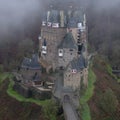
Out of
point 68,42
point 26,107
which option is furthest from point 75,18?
point 26,107

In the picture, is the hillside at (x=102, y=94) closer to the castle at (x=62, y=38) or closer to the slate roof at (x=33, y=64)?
the castle at (x=62, y=38)

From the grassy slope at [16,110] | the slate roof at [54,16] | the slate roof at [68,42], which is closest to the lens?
the grassy slope at [16,110]

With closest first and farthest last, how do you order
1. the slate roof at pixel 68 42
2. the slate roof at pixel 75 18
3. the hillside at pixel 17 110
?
the hillside at pixel 17 110 < the slate roof at pixel 68 42 < the slate roof at pixel 75 18

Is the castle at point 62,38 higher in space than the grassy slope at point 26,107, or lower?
higher

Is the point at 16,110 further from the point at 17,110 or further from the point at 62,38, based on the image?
the point at 62,38

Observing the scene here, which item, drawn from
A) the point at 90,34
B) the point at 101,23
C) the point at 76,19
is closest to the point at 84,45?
the point at 76,19

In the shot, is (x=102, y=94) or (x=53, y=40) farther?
(x=53, y=40)

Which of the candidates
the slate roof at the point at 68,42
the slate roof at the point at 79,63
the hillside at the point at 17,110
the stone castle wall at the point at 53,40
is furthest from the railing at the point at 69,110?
the stone castle wall at the point at 53,40

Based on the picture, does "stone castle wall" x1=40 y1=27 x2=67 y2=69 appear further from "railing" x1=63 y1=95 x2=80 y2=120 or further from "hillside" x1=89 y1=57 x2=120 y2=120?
"railing" x1=63 y1=95 x2=80 y2=120
